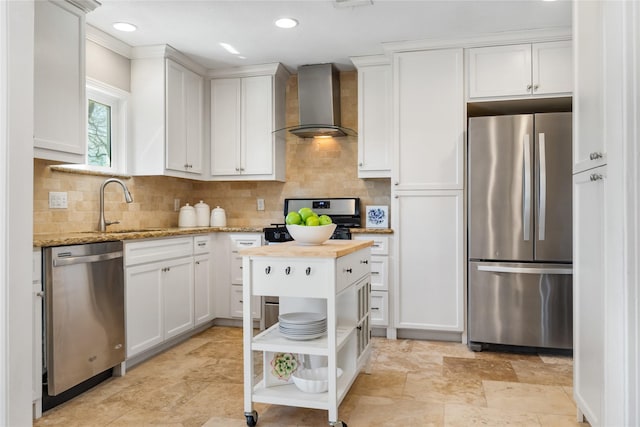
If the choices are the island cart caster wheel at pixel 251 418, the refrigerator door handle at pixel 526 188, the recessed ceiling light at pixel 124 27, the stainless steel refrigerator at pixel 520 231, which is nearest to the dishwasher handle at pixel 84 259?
the island cart caster wheel at pixel 251 418

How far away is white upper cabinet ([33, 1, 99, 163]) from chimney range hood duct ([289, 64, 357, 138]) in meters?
1.84

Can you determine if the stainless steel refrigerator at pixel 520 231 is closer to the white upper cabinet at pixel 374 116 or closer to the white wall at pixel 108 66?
the white upper cabinet at pixel 374 116

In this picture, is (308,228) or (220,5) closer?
(308,228)

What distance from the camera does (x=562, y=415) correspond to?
2.38 metres

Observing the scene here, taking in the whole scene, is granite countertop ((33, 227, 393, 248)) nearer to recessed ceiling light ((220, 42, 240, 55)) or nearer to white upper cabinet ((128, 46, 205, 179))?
white upper cabinet ((128, 46, 205, 179))

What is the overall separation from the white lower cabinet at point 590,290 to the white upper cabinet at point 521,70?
162 cm

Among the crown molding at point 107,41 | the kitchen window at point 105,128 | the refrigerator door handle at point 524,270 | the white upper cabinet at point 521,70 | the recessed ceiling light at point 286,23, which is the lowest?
the refrigerator door handle at point 524,270

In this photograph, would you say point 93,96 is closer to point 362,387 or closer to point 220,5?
point 220,5

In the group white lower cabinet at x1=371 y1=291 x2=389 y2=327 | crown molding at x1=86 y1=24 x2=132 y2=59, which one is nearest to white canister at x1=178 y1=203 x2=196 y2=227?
crown molding at x1=86 y1=24 x2=132 y2=59

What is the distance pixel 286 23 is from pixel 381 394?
2558mm

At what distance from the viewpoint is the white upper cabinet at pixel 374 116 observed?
4117 millimetres

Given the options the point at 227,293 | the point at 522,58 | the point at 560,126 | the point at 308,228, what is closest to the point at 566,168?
the point at 560,126

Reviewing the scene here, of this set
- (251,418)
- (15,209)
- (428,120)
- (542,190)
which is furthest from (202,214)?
(15,209)

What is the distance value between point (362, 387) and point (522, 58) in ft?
8.84
